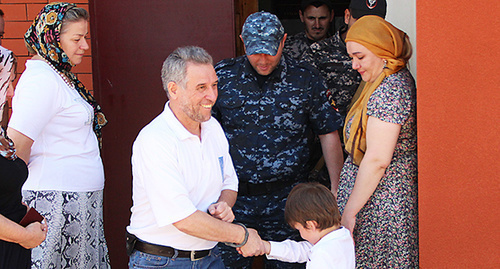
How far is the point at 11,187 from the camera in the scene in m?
2.20

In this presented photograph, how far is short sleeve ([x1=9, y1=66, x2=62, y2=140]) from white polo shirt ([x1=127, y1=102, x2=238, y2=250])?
68cm

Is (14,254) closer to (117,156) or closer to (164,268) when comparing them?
(164,268)

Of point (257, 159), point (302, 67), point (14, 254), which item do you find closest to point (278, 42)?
point (302, 67)

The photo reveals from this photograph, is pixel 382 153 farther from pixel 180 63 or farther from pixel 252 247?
pixel 180 63

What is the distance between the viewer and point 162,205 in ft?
7.14

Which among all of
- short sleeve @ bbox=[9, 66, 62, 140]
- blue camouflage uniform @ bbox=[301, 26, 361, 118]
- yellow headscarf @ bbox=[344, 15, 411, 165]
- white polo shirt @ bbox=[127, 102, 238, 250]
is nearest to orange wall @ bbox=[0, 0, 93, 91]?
short sleeve @ bbox=[9, 66, 62, 140]

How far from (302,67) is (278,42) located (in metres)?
0.23

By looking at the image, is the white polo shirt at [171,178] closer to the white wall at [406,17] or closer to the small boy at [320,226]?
the small boy at [320,226]

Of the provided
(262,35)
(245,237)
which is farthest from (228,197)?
(262,35)

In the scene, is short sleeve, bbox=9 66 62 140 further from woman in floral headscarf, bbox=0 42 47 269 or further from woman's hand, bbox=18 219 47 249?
woman's hand, bbox=18 219 47 249

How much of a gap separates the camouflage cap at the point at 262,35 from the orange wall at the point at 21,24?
1.36 meters

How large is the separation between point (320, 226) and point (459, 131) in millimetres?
769

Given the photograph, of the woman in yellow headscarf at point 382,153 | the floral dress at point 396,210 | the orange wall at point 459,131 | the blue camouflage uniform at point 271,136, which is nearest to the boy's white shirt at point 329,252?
the woman in yellow headscarf at point 382,153

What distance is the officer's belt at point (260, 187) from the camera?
3.23 metres
